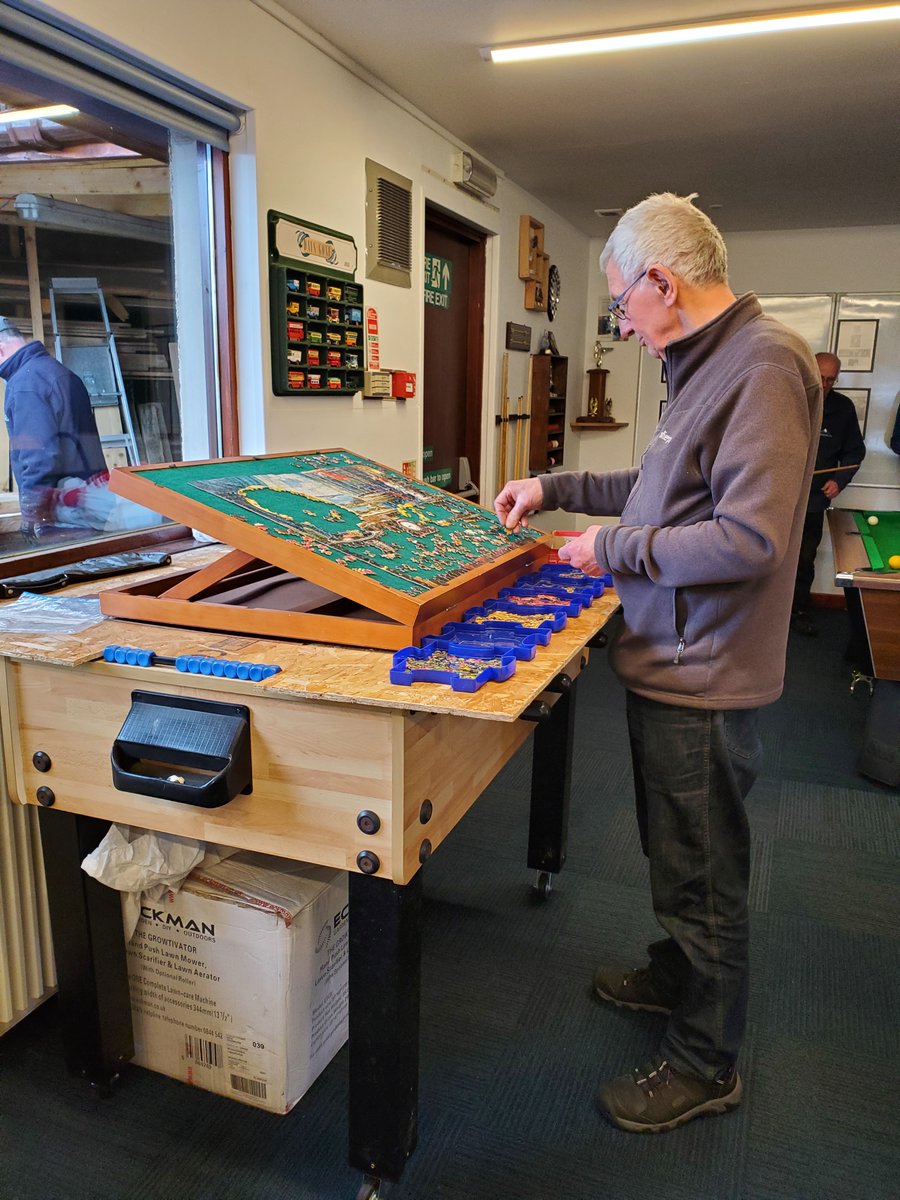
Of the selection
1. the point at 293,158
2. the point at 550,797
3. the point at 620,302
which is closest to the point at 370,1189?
the point at 550,797

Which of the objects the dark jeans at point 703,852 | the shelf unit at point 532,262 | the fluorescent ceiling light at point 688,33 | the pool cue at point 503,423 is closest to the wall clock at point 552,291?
the shelf unit at point 532,262

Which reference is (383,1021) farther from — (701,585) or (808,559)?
(808,559)

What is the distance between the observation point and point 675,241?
1.42 m

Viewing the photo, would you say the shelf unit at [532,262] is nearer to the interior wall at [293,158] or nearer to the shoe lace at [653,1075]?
the interior wall at [293,158]

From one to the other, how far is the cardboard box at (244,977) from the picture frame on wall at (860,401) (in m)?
5.54

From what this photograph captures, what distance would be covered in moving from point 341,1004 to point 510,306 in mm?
3915

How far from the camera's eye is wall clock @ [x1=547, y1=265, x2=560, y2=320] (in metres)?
5.42

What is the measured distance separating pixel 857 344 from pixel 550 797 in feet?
16.0

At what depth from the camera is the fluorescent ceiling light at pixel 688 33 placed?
2615mm

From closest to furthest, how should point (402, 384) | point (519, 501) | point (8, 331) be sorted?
point (519, 501) → point (8, 331) → point (402, 384)

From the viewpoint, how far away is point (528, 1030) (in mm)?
1914

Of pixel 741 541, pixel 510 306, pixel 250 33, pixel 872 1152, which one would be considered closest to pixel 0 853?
pixel 741 541

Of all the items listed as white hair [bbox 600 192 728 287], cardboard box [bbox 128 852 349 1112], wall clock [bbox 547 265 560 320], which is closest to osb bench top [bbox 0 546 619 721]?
cardboard box [bbox 128 852 349 1112]

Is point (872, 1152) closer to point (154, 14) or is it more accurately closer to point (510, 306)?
point (154, 14)
